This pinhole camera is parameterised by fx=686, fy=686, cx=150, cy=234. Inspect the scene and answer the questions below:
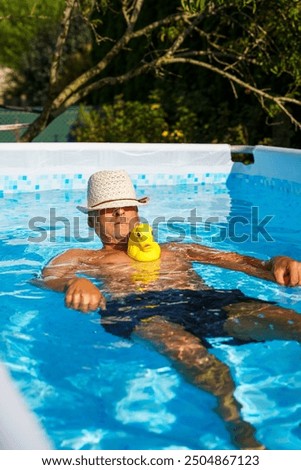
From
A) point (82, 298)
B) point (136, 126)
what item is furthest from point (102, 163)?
point (82, 298)

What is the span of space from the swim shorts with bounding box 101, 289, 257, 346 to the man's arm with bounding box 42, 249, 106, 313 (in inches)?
8.5

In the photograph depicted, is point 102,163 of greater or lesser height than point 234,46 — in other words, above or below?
below

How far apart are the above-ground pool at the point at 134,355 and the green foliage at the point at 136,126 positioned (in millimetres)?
4214

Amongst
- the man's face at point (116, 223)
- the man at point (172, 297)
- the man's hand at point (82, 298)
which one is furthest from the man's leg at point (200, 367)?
the man's face at point (116, 223)

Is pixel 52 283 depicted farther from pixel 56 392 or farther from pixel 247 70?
pixel 247 70

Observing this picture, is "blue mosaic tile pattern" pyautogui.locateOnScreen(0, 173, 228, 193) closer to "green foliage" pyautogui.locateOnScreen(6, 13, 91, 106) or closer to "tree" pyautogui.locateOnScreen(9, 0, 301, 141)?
"tree" pyautogui.locateOnScreen(9, 0, 301, 141)

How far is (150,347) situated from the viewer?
3.37 m

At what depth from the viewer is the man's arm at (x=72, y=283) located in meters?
3.33

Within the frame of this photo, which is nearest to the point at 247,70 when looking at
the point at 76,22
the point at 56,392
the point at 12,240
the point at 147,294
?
the point at 12,240

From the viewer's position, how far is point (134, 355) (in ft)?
11.4

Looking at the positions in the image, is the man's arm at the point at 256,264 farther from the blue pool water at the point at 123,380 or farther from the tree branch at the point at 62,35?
the tree branch at the point at 62,35

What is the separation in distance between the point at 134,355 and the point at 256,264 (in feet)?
3.91

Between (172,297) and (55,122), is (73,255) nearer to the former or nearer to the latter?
(172,297)

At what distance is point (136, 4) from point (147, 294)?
809 centimetres
